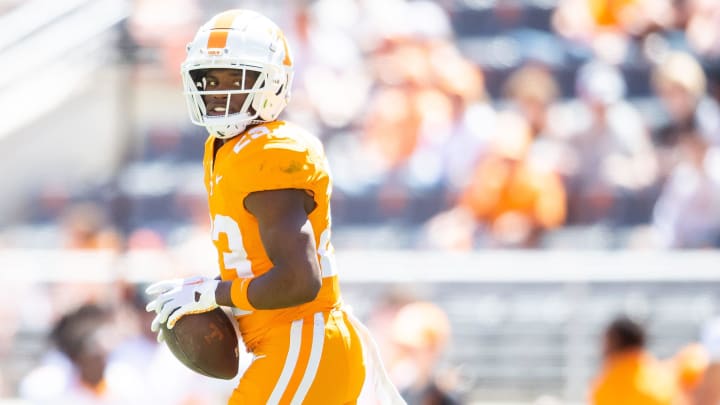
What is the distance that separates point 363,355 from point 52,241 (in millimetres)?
5571

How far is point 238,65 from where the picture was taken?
129 inches

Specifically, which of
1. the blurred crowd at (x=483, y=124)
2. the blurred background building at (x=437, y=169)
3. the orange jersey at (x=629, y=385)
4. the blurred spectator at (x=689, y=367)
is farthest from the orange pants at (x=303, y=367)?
the blurred crowd at (x=483, y=124)

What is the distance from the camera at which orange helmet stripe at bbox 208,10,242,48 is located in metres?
3.29

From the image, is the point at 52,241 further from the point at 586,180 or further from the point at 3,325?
the point at 586,180

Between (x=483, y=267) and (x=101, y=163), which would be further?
(x=101, y=163)

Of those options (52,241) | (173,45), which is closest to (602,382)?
(173,45)

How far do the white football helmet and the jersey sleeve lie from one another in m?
0.15

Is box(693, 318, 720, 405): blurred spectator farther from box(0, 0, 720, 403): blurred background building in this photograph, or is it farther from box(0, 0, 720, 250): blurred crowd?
box(0, 0, 720, 250): blurred crowd

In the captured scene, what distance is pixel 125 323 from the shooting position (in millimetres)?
6082

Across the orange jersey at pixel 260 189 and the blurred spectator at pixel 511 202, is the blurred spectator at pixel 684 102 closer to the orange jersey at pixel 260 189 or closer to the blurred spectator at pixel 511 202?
the blurred spectator at pixel 511 202

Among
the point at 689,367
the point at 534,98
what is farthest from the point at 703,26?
the point at 689,367

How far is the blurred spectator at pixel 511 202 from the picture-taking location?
7.00m

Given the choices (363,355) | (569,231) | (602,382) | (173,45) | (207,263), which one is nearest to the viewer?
(363,355)

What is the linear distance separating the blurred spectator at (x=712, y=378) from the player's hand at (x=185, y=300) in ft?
9.85
